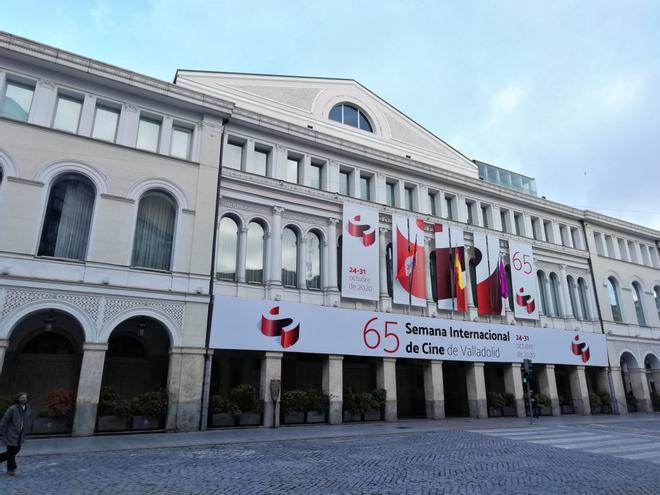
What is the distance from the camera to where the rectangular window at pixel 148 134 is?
1991cm

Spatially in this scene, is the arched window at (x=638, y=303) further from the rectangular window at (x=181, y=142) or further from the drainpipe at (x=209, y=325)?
the rectangular window at (x=181, y=142)

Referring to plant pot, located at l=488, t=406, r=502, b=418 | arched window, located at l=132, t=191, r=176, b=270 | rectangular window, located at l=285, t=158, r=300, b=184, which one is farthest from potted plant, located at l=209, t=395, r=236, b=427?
plant pot, located at l=488, t=406, r=502, b=418

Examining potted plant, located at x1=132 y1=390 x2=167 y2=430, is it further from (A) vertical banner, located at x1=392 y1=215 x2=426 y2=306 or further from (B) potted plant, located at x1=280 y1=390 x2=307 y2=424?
(A) vertical banner, located at x1=392 y1=215 x2=426 y2=306

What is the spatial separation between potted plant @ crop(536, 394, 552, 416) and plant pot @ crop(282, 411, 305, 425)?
14.8m

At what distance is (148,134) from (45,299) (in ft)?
27.1

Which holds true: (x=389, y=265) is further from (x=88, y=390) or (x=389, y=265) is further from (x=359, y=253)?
(x=88, y=390)

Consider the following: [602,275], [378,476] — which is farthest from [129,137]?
[602,275]

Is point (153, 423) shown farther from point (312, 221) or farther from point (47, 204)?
point (312, 221)

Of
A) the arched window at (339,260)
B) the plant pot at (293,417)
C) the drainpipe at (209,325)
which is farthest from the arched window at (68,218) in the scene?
the arched window at (339,260)

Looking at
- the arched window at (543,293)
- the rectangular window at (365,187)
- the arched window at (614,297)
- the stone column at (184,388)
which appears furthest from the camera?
the arched window at (614,297)

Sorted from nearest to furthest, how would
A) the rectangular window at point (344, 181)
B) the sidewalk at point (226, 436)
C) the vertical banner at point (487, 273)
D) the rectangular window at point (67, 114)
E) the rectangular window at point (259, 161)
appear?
the sidewalk at point (226, 436)
the rectangular window at point (67, 114)
the rectangular window at point (259, 161)
the rectangular window at point (344, 181)
the vertical banner at point (487, 273)

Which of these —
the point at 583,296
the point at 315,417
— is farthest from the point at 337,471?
the point at 583,296

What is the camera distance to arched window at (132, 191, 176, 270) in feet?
61.6

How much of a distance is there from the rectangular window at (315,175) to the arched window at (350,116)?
4.62 metres
